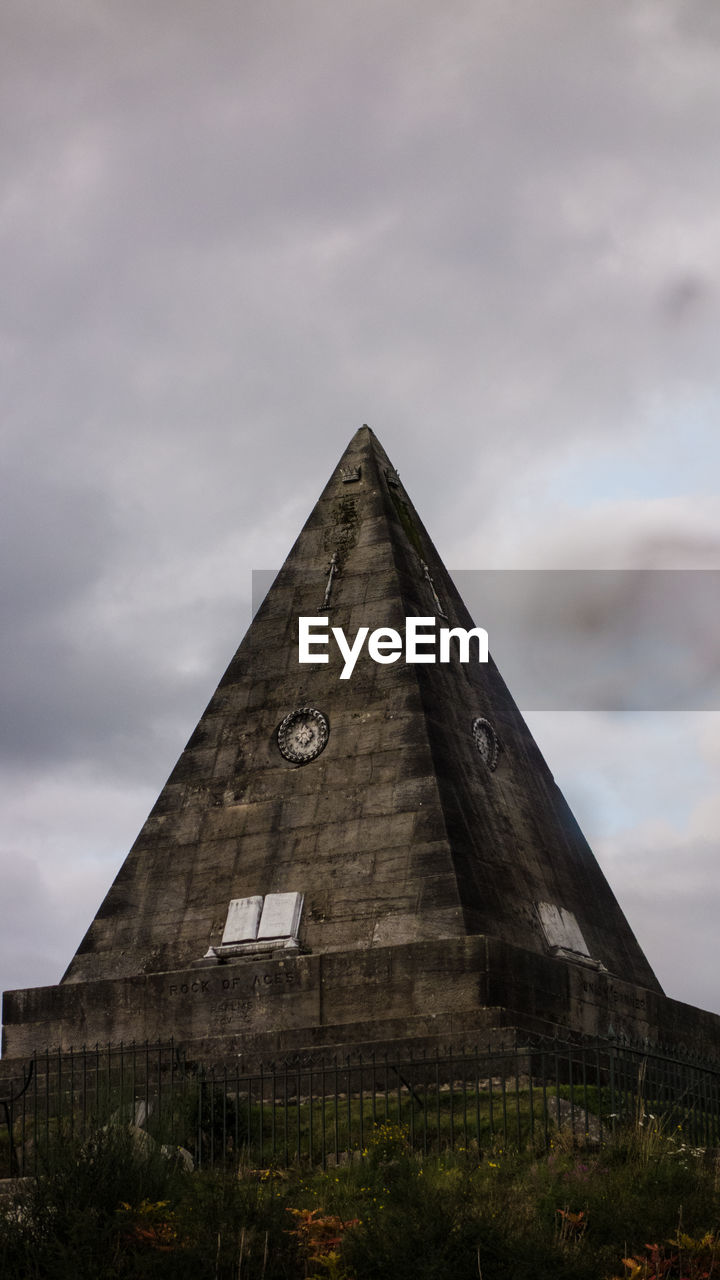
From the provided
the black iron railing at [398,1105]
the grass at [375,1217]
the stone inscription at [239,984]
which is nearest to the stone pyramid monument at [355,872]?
the stone inscription at [239,984]

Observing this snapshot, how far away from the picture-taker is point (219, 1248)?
38.7 feet

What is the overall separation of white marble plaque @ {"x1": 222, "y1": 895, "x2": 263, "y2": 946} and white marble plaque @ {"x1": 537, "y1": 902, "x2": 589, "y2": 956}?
3562mm

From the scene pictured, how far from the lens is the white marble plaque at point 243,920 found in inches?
768

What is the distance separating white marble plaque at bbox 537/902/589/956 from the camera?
2014cm

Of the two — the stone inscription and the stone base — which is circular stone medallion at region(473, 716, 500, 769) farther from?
the stone inscription

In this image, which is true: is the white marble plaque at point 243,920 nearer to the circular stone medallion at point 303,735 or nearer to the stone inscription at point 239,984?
the stone inscription at point 239,984

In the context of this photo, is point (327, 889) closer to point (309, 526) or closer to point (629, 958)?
point (629, 958)

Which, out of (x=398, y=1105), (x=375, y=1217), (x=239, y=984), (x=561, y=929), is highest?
(x=561, y=929)

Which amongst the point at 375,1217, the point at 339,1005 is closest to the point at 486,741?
the point at 339,1005

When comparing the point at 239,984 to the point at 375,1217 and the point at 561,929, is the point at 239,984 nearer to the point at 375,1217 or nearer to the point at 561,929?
the point at 561,929

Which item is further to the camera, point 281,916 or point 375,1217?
point 281,916

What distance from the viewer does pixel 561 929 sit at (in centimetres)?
2042

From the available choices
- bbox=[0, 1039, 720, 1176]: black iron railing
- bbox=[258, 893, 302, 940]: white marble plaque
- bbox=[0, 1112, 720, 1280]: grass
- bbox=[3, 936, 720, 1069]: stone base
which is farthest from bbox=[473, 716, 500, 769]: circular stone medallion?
bbox=[0, 1112, 720, 1280]: grass
